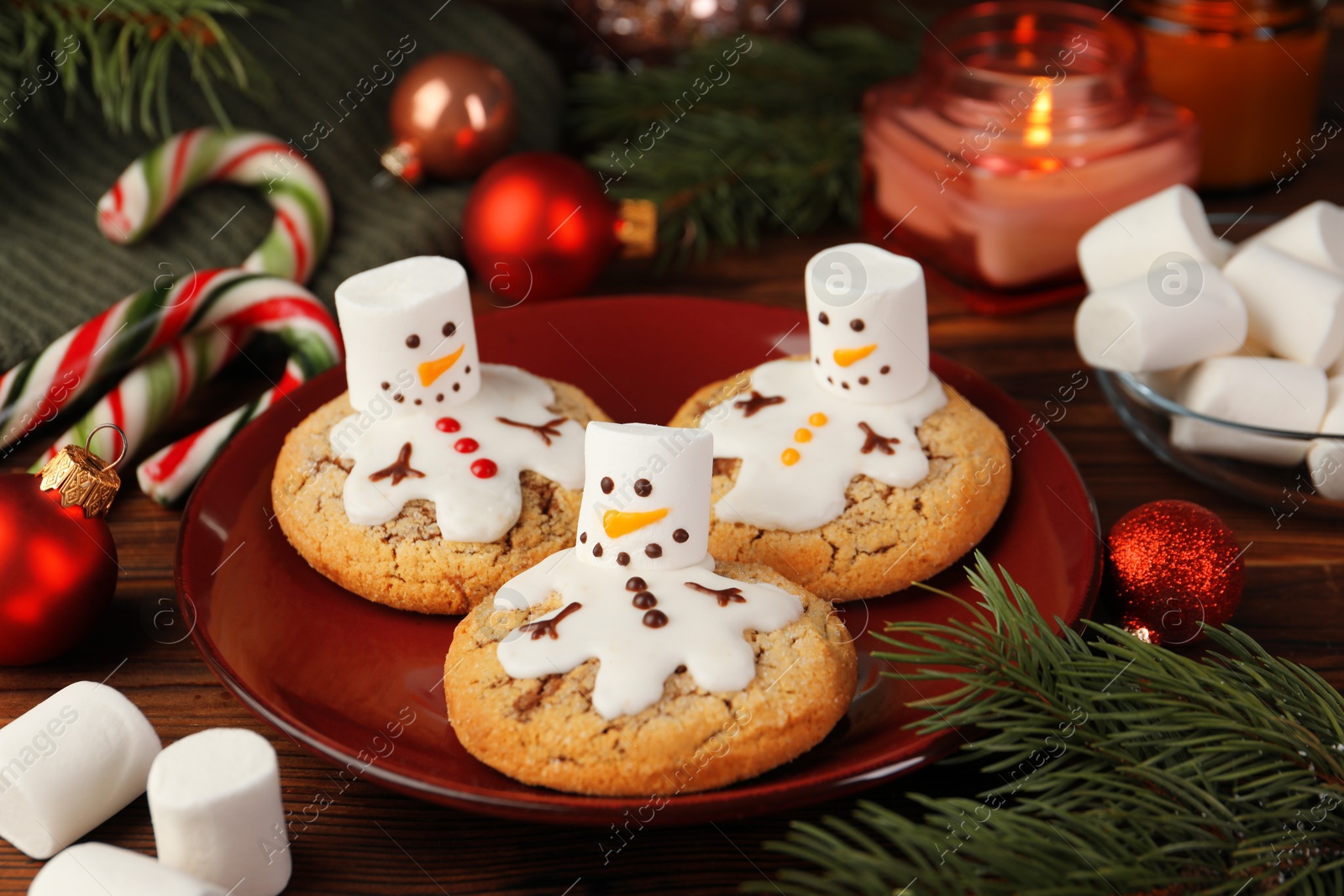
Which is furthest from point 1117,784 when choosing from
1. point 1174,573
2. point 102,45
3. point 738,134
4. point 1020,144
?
point 102,45

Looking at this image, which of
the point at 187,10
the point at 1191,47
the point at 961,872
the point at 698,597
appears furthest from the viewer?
the point at 1191,47

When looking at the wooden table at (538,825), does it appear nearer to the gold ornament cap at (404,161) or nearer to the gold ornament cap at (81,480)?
the gold ornament cap at (81,480)

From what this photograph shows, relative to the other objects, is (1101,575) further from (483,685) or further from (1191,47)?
(1191,47)

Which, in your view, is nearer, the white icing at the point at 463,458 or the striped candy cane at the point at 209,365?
the white icing at the point at 463,458

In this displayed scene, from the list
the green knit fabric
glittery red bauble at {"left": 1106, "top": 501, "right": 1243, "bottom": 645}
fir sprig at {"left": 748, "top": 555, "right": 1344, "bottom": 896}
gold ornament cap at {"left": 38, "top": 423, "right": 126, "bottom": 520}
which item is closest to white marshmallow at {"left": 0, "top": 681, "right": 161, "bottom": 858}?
gold ornament cap at {"left": 38, "top": 423, "right": 126, "bottom": 520}

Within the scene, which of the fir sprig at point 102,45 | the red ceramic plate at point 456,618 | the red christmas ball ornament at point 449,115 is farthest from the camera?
the red christmas ball ornament at point 449,115

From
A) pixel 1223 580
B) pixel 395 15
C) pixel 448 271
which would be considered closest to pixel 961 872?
pixel 1223 580

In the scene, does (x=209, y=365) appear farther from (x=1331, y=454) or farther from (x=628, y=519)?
(x=1331, y=454)

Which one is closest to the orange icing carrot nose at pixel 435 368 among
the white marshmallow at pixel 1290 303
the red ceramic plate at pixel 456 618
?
the red ceramic plate at pixel 456 618
